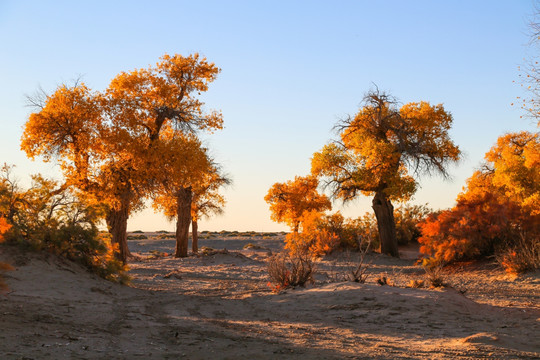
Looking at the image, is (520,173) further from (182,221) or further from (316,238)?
(182,221)

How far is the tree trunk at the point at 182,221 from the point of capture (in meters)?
28.8

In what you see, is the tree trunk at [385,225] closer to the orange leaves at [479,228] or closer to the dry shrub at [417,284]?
the orange leaves at [479,228]

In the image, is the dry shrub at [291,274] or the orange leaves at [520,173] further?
the orange leaves at [520,173]

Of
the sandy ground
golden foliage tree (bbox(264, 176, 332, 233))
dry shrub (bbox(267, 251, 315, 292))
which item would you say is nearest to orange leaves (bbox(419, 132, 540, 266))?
the sandy ground

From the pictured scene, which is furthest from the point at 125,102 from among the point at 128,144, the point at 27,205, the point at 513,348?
the point at 513,348

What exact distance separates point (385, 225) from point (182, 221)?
11.2m

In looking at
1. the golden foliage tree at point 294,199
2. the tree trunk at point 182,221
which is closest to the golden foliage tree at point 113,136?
the tree trunk at point 182,221

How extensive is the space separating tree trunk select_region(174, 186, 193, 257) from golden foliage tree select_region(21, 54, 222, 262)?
5901 mm

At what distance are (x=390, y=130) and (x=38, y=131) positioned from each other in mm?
16321

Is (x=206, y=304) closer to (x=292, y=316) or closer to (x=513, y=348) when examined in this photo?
(x=292, y=316)

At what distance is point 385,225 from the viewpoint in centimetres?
2638

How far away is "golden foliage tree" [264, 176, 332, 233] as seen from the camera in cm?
3812

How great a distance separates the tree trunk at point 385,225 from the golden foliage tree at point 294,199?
11.7 meters

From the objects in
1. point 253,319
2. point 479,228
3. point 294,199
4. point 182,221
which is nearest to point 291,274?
point 253,319
